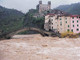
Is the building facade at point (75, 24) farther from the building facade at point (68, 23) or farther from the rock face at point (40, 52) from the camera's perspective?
the rock face at point (40, 52)

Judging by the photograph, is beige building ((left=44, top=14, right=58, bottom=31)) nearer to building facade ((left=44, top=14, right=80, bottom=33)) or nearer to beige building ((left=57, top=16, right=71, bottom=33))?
building facade ((left=44, top=14, right=80, bottom=33))

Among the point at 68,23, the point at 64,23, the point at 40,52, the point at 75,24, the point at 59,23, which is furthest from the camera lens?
the point at 59,23

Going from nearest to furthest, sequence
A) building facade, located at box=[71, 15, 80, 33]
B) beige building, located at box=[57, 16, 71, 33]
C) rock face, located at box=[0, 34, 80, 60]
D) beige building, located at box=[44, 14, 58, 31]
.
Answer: rock face, located at box=[0, 34, 80, 60], building facade, located at box=[71, 15, 80, 33], beige building, located at box=[57, 16, 71, 33], beige building, located at box=[44, 14, 58, 31]

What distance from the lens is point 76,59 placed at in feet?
39.5

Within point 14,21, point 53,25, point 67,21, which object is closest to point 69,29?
point 67,21

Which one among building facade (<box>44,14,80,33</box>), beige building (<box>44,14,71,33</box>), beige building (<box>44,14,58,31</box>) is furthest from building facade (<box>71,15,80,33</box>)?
beige building (<box>44,14,58,31</box>)

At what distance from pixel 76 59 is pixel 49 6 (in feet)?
206

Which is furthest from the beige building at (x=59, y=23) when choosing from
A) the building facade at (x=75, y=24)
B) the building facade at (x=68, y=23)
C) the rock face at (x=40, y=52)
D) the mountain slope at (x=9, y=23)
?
the rock face at (x=40, y=52)

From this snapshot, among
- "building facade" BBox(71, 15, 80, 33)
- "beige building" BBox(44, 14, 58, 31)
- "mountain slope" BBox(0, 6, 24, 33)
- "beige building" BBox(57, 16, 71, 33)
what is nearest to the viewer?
"building facade" BBox(71, 15, 80, 33)

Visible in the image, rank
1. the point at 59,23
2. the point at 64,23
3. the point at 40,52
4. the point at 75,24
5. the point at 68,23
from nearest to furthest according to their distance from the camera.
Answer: the point at 40,52, the point at 75,24, the point at 68,23, the point at 64,23, the point at 59,23

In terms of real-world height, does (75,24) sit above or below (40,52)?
above

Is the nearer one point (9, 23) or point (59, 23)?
point (59, 23)

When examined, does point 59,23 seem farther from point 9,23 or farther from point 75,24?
point 9,23

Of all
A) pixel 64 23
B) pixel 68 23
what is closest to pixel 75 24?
pixel 68 23
